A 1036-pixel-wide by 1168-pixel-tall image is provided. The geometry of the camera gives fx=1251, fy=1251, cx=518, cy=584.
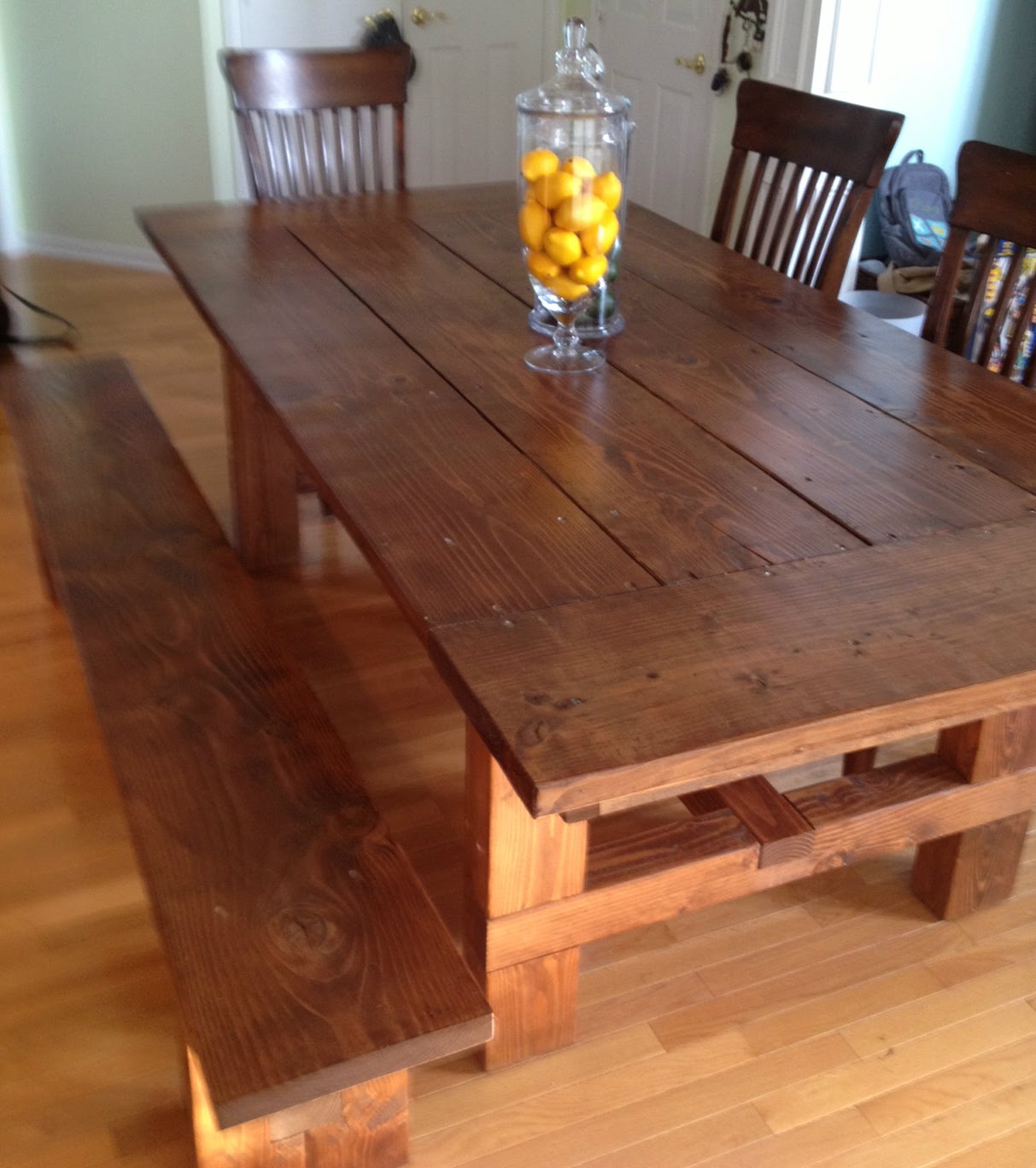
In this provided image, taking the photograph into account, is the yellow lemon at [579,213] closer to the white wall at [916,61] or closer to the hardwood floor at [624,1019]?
the hardwood floor at [624,1019]

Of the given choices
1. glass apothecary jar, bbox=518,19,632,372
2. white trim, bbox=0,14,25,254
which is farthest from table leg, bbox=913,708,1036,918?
white trim, bbox=0,14,25,254

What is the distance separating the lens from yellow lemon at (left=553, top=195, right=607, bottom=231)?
162cm

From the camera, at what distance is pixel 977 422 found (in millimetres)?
1623

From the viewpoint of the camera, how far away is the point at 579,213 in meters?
1.62

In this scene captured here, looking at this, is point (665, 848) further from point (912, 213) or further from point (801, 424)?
point (912, 213)

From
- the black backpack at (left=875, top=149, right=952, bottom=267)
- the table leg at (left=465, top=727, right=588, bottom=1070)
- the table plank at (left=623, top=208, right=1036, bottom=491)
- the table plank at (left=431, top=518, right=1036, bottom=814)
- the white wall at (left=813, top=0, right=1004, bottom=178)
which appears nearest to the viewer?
the table plank at (left=431, top=518, right=1036, bottom=814)

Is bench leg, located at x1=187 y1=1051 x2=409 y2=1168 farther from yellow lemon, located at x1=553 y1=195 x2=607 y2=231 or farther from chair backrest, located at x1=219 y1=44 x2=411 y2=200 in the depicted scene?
chair backrest, located at x1=219 y1=44 x2=411 y2=200

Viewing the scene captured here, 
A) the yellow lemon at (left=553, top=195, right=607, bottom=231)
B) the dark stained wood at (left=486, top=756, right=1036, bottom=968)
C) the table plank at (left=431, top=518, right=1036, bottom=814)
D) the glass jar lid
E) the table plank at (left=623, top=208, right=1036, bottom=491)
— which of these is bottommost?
the dark stained wood at (left=486, top=756, right=1036, bottom=968)

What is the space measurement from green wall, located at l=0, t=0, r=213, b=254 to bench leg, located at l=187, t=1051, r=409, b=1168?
147 inches

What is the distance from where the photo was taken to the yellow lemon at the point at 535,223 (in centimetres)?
167

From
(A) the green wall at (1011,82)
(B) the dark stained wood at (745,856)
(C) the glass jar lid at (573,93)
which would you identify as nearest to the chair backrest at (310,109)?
(C) the glass jar lid at (573,93)

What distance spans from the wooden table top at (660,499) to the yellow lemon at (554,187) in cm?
24

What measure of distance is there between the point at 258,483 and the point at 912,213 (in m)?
2.24

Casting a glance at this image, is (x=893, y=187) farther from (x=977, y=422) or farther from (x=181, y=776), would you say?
(x=181, y=776)
